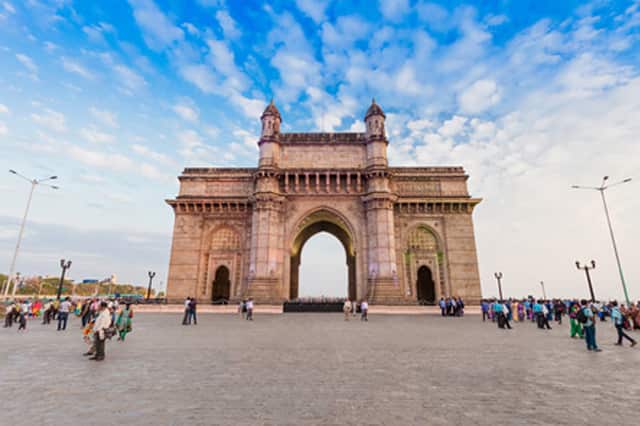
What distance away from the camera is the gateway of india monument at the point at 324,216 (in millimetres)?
27267

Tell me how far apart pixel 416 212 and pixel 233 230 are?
57.5ft

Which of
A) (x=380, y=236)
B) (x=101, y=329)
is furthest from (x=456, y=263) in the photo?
(x=101, y=329)

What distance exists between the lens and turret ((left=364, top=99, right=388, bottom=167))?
94.6ft

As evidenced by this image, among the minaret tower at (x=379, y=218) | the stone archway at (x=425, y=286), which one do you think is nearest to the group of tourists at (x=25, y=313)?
the minaret tower at (x=379, y=218)

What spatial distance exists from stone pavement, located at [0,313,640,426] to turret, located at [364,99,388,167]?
857 inches

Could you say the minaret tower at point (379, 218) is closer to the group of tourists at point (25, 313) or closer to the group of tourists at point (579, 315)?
the group of tourists at point (579, 315)

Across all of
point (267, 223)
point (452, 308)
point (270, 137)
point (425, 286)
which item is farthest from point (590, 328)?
point (270, 137)

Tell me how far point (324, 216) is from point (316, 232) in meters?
6.17

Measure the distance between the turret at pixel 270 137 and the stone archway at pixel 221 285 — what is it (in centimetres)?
1118

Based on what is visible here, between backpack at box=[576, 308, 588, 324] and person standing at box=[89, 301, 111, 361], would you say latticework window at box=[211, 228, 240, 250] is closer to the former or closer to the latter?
person standing at box=[89, 301, 111, 361]

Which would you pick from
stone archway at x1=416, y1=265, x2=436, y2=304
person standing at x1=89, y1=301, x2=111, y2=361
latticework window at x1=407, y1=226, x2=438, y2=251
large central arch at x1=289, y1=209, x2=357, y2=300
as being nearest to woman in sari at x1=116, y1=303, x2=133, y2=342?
person standing at x1=89, y1=301, x2=111, y2=361

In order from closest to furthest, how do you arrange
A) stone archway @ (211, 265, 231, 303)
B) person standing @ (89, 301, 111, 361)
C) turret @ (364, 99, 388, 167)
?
person standing @ (89, 301, 111, 361), turret @ (364, 99, 388, 167), stone archway @ (211, 265, 231, 303)

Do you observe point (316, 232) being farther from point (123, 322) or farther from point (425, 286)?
point (123, 322)

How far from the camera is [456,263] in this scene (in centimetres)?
2828
